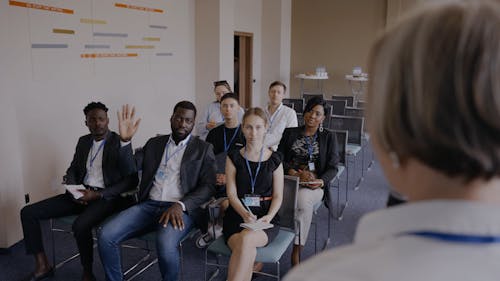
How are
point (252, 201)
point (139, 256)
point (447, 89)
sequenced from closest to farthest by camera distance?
point (447, 89) → point (252, 201) → point (139, 256)

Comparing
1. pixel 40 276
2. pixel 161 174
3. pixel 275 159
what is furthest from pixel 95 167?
pixel 275 159

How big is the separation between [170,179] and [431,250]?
2.65m

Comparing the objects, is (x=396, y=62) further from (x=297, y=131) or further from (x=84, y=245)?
(x=297, y=131)

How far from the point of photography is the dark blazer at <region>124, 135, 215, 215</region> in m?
2.91

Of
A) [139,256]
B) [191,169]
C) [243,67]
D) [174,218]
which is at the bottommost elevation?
[139,256]

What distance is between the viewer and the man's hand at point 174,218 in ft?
8.70

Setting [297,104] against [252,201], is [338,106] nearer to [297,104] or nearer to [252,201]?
[297,104]

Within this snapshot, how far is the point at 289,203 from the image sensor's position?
281 centimetres

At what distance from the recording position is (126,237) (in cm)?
271

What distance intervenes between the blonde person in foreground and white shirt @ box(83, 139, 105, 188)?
2988 mm

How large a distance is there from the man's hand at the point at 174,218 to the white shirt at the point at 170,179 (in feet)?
0.70

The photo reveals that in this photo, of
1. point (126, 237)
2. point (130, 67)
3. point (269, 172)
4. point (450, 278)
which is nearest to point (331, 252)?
point (450, 278)

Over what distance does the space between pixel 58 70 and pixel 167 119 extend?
90.7 inches

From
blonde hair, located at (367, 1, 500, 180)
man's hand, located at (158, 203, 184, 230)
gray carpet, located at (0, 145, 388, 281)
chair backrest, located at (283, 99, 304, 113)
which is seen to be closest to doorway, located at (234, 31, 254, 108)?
chair backrest, located at (283, 99, 304, 113)
